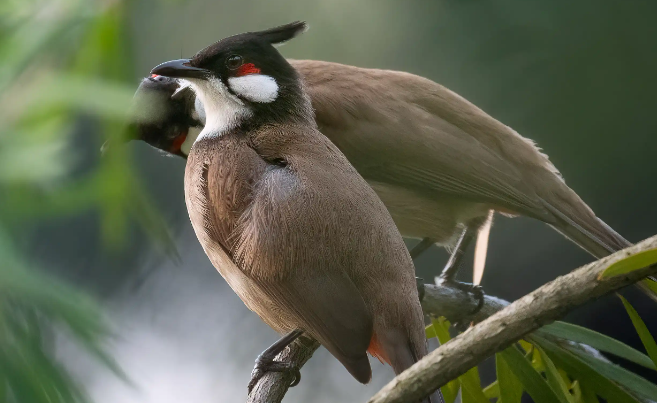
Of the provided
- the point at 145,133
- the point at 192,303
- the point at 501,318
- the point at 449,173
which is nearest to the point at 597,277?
the point at 501,318

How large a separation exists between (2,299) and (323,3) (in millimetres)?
1486

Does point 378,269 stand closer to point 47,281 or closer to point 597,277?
point 597,277

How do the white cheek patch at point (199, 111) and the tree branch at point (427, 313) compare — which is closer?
the tree branch at point (427, 313)

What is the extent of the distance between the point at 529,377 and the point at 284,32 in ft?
2.32

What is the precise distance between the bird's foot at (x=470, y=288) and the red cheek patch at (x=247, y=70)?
82 centimetres

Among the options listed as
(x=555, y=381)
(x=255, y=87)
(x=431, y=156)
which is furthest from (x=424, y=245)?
(x=255, y=87)

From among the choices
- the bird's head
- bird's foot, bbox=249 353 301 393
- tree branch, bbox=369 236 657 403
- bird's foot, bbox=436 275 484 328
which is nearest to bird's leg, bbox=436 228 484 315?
bird's foot, bbox=436 275 484 328

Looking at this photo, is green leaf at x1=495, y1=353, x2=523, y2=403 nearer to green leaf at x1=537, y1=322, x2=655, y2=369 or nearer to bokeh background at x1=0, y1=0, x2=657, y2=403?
green leaf at x1=537, y1=322, x2=655, y2=369

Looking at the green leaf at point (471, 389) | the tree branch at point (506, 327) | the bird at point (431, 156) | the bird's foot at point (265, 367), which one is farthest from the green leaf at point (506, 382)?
the bird at point (431, 156)

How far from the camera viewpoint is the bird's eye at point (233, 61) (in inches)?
48.0

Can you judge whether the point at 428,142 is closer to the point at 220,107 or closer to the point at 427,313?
the point at 427,313

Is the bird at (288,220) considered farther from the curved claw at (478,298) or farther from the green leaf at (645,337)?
the curved claw at (478,298)

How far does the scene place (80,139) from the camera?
55.1 inches

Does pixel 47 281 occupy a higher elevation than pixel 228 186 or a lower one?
higher
